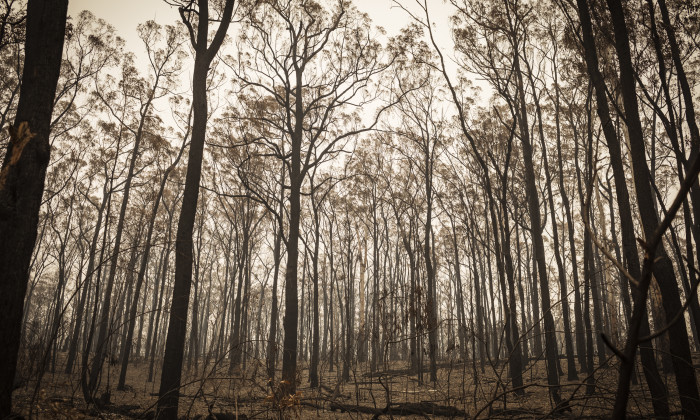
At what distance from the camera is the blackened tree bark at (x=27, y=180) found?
8.89ft

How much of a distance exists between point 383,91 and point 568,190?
8958 mm

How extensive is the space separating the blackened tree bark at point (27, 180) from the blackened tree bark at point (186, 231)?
4.06ft

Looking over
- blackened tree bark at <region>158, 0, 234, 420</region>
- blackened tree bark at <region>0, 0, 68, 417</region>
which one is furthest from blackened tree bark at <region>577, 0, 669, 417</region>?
blackened tree bark at <region>0, 0, 68, 417</region>

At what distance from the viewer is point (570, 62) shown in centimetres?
898

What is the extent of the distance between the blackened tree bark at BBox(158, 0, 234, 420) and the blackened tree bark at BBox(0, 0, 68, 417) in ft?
4.06

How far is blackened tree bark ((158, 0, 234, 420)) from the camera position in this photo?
13.8 ft

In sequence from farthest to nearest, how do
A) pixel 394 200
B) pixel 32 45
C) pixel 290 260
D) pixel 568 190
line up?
1. pixel 394 200
2. pixel 568 190
3. pixel 290 260
4. pixel 32 45

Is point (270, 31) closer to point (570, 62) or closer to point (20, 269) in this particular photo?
point (570, 62)

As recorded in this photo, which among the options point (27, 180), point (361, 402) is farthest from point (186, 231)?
point (361, 402)

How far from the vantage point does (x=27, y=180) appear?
9.53ft

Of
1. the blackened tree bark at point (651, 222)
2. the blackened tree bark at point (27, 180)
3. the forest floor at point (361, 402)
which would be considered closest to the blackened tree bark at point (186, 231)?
the forest floor at point (361, 402)

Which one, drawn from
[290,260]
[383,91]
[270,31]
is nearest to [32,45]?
[290,260]

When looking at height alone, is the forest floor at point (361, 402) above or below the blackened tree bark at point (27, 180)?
below

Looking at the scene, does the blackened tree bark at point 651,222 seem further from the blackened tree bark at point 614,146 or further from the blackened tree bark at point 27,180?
the blackened tree bark at point 27,180
